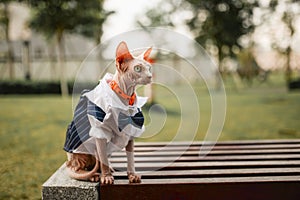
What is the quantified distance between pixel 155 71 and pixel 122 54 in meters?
3.01

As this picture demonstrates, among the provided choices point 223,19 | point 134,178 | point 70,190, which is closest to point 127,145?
point 134,178

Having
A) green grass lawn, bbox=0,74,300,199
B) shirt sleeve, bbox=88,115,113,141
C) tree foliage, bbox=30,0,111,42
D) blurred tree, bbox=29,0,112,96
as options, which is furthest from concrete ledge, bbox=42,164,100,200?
tree foliage, bbox=30,0,111,42

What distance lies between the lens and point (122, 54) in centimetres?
185

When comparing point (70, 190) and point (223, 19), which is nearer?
point (70, 190)

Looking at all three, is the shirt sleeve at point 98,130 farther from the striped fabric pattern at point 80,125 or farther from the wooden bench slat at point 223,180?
the wooden bench slat at point 223,180

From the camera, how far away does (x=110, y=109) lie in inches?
73.7

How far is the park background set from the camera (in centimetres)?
478

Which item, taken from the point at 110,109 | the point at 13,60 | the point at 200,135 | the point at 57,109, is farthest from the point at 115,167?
the point at 13,60

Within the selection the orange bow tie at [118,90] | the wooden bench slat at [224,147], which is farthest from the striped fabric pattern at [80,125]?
the wooden bench slat at [224,147]

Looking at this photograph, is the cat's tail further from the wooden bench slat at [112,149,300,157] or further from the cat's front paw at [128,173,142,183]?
the wooden bench slat at [112,149,300,157]

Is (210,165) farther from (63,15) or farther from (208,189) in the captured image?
(63,15)

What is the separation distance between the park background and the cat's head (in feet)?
0.86

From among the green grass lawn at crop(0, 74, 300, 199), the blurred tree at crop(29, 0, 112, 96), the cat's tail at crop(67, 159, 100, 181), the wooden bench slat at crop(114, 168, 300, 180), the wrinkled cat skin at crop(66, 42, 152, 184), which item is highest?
the blurred tree at crop(29, 0, 112, 96)

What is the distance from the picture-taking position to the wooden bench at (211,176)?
2018 millimetres
